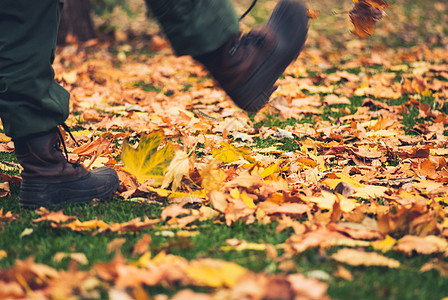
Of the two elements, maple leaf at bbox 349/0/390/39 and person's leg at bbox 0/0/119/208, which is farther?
maple leaf at bbox 349/0/390/39

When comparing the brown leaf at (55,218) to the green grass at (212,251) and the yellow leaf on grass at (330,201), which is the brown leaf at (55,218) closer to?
the green grass at (212,251)

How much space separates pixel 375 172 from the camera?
198 cm

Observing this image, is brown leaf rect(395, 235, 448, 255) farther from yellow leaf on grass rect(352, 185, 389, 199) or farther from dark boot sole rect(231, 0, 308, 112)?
dark boot sole rect(231, 0, 308, 112)

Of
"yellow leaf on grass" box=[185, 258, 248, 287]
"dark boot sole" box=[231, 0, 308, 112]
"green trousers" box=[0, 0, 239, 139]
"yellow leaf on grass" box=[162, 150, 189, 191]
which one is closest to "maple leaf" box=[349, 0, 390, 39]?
"dark boot sole" box=[231, 0, 308, 112]

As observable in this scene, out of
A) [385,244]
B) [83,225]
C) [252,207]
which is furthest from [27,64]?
[385,244]

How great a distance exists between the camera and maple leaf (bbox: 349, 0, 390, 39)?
1897mm

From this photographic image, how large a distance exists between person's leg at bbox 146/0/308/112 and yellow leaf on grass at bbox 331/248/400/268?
2.34ft

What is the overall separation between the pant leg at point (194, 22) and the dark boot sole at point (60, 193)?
23.9 inches

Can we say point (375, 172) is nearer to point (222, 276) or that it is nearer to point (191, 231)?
point (191, 231)

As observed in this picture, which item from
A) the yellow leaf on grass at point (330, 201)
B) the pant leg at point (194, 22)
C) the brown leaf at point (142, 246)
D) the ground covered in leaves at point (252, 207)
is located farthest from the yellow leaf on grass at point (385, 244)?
the pant leg at point (194, 22)

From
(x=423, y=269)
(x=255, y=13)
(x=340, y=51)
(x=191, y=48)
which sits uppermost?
(x=191, y=48)

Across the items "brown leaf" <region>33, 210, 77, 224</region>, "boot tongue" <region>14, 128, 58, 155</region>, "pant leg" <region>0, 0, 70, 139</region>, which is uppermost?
"pant leg" <region>0, 0, 70, 139</region>

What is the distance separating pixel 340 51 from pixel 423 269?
501 centimetres

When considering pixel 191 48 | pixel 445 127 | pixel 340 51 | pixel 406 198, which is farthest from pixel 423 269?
pixel 340 51
